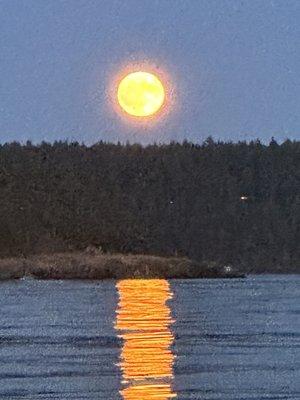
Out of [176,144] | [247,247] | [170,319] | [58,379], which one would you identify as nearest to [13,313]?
[170,319]

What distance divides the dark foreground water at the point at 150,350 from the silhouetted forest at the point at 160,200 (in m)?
90.1

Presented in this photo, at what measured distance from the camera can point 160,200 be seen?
155m

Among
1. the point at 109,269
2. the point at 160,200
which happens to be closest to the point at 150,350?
the point at 109,269

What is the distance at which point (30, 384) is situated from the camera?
2486cm

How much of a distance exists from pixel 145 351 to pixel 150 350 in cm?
40

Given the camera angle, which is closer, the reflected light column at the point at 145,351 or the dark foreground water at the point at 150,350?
the reflected light column at the point at 145,351

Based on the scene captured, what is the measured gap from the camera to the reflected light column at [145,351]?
78.7 feet

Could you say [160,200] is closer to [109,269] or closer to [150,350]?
[109,269]

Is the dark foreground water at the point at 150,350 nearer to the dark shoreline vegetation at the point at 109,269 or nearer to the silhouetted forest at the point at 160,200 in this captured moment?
the dark shoreline vegetation at the point at 109,269

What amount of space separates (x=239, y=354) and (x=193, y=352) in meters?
1.09

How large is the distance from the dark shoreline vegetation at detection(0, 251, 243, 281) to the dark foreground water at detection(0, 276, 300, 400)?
47.6 metres

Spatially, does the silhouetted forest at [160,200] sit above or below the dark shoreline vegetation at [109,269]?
above

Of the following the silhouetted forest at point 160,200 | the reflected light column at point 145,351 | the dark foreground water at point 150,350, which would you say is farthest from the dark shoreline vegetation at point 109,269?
the reflected light column at point 145,351

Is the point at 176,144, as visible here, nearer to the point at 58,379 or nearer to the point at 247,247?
the point at 247,247
